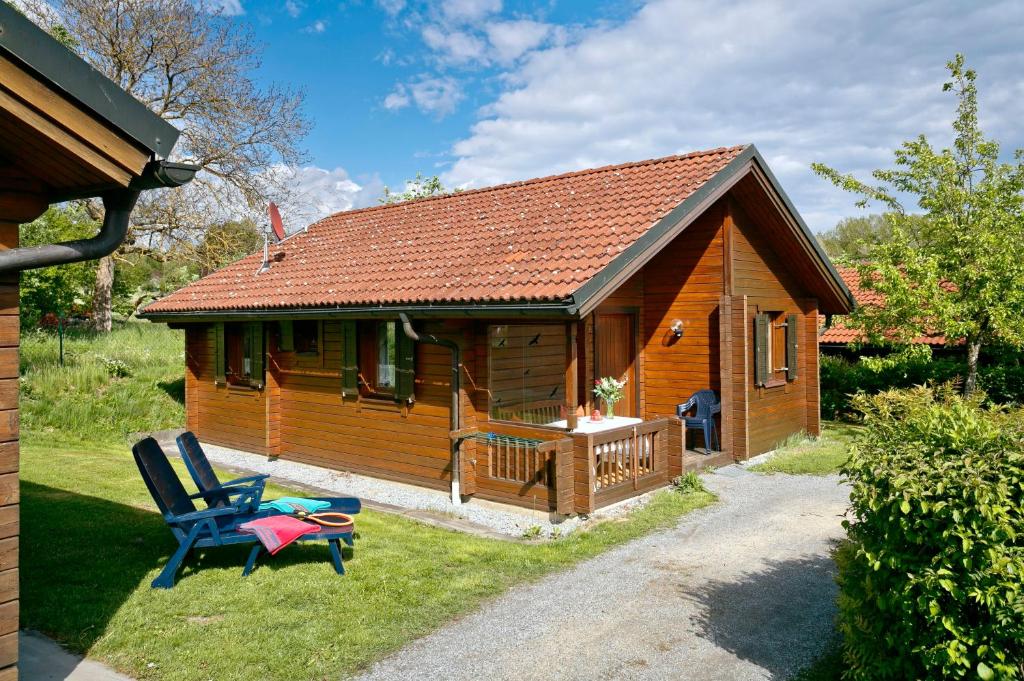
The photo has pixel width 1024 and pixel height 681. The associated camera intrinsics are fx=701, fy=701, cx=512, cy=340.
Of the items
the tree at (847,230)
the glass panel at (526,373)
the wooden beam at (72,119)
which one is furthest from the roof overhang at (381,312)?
the tree at (847,230)

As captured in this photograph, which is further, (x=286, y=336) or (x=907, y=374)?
(x=907, y=374)

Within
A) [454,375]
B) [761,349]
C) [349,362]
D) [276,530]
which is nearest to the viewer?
[276,530]

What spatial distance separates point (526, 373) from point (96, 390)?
10.9 metres

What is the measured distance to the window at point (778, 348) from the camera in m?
12.1

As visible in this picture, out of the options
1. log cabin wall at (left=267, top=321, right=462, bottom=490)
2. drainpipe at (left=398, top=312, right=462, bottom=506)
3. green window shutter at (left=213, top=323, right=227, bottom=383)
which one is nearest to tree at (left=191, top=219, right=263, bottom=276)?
green window shutter at (left=213, top=323, right=227, bottom=383)

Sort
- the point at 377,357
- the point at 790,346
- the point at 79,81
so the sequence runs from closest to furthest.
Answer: the point at 79,81 < the point at 377,357 < the point at 790,346

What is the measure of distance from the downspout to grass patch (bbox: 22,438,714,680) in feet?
8.49

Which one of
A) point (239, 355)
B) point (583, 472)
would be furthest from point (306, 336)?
point (583, 472)

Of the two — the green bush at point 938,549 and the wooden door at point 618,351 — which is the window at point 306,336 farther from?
the green bush at point 938,549

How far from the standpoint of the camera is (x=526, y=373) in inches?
400

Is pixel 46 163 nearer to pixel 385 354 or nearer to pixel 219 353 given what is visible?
pixel 385 354

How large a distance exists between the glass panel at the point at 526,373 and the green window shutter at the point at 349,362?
258 centimetres

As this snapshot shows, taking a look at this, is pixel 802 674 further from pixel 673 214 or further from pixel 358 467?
pixel 358 467

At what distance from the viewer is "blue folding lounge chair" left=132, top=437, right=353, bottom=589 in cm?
579
